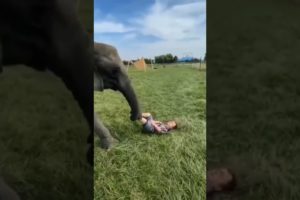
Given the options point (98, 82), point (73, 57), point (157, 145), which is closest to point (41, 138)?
point (98, 82)

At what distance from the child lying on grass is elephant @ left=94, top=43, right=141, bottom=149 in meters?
0.03

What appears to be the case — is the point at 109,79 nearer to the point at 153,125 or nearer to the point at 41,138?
the point at 153,125

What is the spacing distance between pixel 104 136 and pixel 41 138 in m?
0.53

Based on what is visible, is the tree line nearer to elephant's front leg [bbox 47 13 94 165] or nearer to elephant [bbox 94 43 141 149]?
elephant [bbox 94 43 141 149]

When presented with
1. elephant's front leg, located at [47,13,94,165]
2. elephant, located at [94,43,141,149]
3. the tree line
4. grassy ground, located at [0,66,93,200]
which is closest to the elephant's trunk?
elephant, located at [94,43,141,149]

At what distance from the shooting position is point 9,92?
127 inches

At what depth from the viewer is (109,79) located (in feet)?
7.71

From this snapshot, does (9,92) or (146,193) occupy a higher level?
(9,92)
